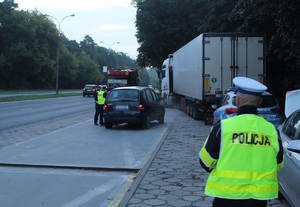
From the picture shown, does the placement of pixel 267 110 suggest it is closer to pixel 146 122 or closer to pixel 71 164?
pixel 146 122

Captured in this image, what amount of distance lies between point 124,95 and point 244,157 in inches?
480

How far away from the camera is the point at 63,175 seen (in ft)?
24.4

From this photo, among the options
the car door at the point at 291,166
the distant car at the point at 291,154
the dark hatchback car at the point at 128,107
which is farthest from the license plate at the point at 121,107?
the car door at the point at 291,166

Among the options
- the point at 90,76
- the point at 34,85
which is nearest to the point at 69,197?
the point at 34,85

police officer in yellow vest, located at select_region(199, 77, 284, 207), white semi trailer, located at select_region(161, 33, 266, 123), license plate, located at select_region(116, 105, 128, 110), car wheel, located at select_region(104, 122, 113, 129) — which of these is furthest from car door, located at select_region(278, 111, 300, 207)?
white semi trailer, located at select_region(161, 33, 266, 123)

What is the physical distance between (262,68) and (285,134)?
11.0 metres

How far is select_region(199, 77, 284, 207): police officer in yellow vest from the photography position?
109 inches

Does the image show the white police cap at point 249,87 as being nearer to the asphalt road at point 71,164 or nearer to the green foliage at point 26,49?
the asphalt road at point 71,164

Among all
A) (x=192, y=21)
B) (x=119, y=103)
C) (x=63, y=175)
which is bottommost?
(x=63, y=175)

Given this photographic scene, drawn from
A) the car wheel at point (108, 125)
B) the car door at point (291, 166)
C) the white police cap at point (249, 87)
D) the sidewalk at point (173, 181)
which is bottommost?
the sidewalk at point (173, 181)

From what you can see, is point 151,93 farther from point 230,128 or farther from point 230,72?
point 230,128

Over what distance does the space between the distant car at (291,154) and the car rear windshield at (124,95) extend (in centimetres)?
884

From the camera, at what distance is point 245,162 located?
2789 millimetres

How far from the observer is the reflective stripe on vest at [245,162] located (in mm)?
2764
